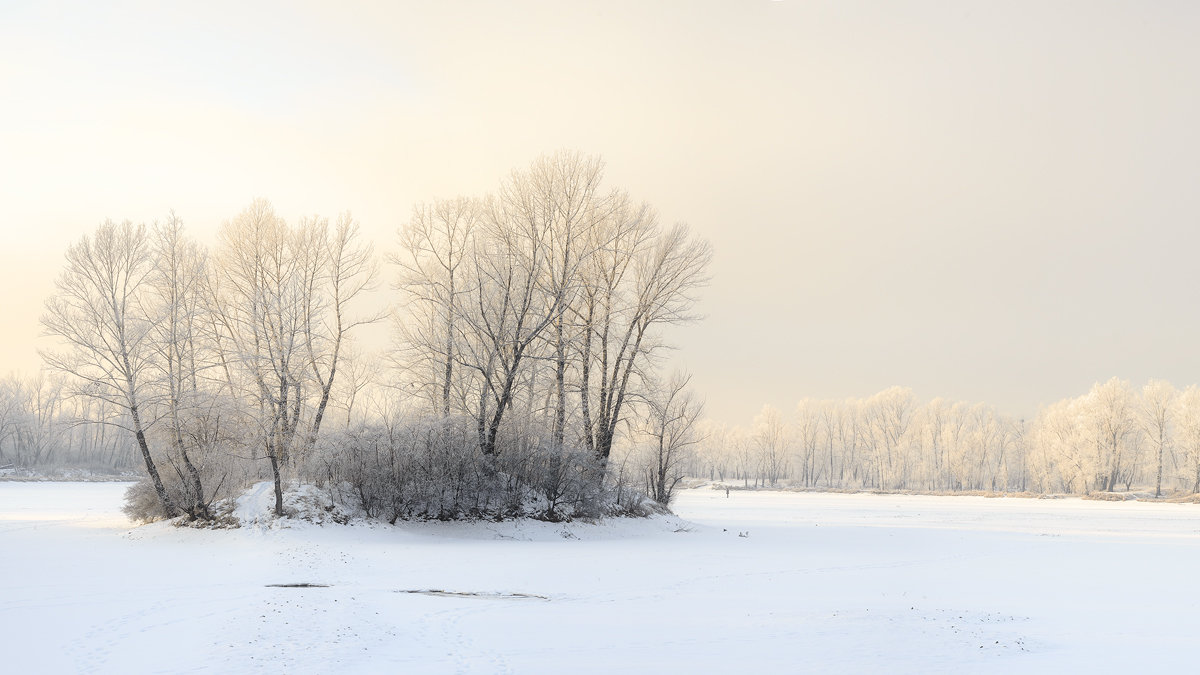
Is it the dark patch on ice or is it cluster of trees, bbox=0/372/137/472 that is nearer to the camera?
the dark patch on ice

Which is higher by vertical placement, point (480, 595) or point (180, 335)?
point (180, 335)

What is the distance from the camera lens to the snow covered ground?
10.0 metres

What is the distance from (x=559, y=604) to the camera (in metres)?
13.7

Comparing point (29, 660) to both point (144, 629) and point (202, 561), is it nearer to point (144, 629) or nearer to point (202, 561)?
point (144, 629)

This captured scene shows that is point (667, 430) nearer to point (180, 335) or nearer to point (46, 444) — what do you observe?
point (180, 335)

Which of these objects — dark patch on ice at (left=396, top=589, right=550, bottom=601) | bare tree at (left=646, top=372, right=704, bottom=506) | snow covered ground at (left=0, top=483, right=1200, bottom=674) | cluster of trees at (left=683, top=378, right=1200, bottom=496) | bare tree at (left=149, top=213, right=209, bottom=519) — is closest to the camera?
snow covered ground at (left=0, top=483, right=1200, bottom=674)

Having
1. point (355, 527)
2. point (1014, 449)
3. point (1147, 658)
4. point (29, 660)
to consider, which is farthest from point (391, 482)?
point (1014, 449)

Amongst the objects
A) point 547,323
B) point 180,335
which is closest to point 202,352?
point 180,335

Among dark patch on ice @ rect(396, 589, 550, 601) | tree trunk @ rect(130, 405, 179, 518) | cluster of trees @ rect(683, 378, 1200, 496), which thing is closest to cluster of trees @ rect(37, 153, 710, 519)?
tree trunk @ rect(130, 405, 179, 518)

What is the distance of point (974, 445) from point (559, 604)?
356 ft

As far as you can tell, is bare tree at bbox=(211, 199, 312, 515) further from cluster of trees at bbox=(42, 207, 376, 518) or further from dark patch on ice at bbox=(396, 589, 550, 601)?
dark patch on ice at bbox=(396, 589, 550, 601)

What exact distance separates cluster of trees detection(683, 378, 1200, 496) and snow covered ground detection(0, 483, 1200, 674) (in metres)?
58.2

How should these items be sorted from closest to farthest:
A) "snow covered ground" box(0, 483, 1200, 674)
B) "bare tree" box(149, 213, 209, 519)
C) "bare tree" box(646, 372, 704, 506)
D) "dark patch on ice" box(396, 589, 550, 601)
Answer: "snow covered ground" box(0, 483, 1200, 674), "dark patch on ice" box(396, 589, 550, 601), "bare tree" box(149, 213, 209, 519), "bare tree" box(646, 372, 704, 506)

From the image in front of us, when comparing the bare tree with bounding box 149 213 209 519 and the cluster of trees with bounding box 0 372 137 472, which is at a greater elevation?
the bare tree with bounding box 149 213 209 519
